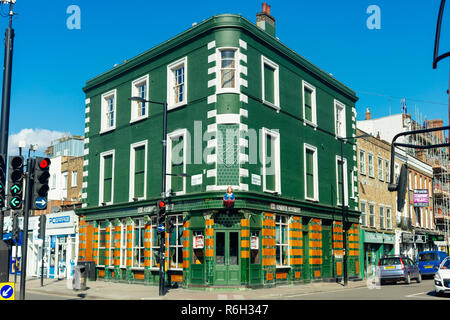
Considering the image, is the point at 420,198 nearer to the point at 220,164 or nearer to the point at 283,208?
the point at 283,208

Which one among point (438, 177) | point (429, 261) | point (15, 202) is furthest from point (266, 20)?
point (438, 177)

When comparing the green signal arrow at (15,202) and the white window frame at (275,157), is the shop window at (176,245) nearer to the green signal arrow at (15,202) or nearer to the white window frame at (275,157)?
the white window frame at (275,157)

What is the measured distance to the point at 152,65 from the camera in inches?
1095

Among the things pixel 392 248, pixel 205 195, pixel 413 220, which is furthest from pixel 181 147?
pixel 413 220

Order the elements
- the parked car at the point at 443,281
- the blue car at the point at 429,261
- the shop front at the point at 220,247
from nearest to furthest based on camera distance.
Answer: the parked car at the point at 443,281, the shop front at the point at 220,247, the blue car at the point at 429,261

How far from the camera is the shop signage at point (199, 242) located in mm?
22828

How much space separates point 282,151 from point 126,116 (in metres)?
9.55

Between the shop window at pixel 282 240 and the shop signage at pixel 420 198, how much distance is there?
23.4m

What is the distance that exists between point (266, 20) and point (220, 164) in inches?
379

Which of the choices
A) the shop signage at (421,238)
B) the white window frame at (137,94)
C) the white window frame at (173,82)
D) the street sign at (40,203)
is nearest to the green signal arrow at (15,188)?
the street sign at (40,203)

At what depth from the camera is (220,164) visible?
23016mm

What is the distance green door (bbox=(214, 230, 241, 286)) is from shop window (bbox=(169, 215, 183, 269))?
8.05ft
